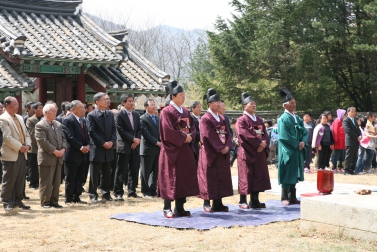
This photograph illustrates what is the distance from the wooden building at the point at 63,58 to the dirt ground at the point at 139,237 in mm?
6475

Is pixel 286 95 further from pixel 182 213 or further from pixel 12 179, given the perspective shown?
pixel 12 179

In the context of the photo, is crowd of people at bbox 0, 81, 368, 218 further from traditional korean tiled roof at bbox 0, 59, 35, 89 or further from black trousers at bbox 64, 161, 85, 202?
traditional korean tiled roof at bbox 0, 59, 35, 89

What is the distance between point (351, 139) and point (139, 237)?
34.9 feet

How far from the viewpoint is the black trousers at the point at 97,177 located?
10.2 m

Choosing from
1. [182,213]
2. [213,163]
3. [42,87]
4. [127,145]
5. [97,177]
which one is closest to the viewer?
[182,213]

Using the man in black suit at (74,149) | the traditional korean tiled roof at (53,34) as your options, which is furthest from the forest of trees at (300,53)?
the man in black suit at (74,149)

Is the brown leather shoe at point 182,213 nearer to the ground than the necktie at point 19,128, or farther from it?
nearer to the ground

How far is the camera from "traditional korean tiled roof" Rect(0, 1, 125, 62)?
1435 cm

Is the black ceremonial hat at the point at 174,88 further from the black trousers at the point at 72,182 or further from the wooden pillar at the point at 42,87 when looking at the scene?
the wooden pillar at the point at 42,87

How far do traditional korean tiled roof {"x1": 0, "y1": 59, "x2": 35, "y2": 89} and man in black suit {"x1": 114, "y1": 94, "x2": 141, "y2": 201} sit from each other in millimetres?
4128

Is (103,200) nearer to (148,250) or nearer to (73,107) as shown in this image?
(73,107)

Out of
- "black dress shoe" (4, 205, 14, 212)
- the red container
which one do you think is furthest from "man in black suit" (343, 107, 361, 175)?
"black dress shoe" (4, 205, 14, 212)

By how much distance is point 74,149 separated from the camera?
33.4ft

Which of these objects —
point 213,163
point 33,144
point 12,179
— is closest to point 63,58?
point 33,144
